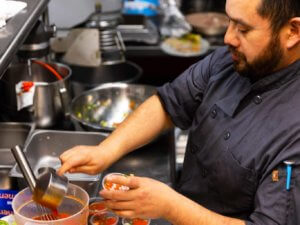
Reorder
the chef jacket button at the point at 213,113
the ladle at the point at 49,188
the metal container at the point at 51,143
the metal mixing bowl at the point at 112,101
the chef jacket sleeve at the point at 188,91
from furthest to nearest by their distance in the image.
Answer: the metal mixing bowl at the point at 112,101 → the metal container at the point at 51,143 → the chef jacket sleeve at the point at 188,91 → the chef jacket button at the point at 213,113 → the ladle at the point at 49,188

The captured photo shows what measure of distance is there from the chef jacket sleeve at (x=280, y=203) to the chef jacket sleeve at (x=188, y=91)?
58 cm

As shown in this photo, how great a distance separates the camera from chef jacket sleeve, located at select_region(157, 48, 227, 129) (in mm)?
2074

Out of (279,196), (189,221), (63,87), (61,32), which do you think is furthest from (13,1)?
(61,32)

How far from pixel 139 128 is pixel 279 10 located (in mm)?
774

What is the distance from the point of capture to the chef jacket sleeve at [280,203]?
1.57 metres

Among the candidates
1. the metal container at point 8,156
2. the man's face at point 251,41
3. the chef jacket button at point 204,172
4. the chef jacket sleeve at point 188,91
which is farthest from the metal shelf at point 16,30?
the chef jacket button at point 204,172

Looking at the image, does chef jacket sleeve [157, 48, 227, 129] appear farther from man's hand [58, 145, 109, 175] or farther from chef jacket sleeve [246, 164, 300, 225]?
chef jacket sleeve [246, 164, 300, 225]

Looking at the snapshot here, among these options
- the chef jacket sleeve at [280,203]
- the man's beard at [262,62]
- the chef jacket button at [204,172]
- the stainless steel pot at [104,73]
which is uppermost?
the man's beard at [262,62]

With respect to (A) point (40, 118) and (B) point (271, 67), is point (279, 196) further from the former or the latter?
(A) point (40, 118)

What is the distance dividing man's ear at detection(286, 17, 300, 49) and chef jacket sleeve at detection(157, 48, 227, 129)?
44 centimetres

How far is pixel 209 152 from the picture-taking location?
191 cm

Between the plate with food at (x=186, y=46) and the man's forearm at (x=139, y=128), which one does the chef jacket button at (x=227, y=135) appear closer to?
the man's forearm at (x=139, y=128)

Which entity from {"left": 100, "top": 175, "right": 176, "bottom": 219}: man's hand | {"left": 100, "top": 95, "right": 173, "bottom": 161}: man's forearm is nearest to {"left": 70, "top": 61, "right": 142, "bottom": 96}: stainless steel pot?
{"left": 100, "top": 95, "right": 173, "bottom": 161}: man's forearm

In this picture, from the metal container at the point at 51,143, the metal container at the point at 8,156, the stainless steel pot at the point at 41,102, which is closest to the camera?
the metal container at the point at 8,156
